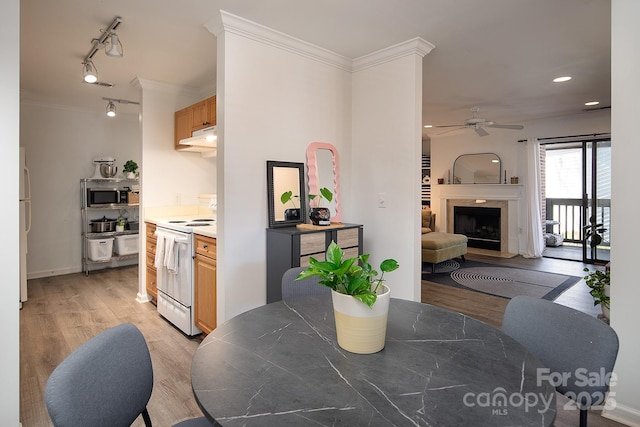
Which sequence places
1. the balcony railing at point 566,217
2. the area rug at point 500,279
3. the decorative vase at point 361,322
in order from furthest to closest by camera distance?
the balcony railing at point 566,217 < the area rug at point 500,279 < the decorative vase at point 361,322

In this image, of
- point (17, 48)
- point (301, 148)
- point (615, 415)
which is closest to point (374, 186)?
point (301, 148)

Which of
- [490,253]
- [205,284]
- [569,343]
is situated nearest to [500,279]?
[490,253]

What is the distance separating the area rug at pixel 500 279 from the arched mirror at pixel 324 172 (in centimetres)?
239

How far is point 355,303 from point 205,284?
218 centimetres

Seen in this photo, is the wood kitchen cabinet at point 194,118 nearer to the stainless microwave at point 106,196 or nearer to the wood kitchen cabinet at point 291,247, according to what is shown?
the wood kitchen cabinet at point 291,247

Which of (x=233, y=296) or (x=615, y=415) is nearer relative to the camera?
(x=615, y=415)

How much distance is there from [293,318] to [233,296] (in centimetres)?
140

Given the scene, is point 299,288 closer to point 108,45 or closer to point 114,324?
point 108,45

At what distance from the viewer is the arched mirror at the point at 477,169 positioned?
733 cm

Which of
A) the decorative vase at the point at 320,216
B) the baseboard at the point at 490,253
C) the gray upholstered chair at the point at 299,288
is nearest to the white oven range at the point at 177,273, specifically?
the decorative vase at the point at 320,216

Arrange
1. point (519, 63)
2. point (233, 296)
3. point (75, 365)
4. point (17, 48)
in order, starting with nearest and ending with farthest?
point (75, 365) → point (17, 48) → point (233, 296) → point (519, 63)

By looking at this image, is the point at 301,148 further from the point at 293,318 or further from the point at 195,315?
the point at 293,318

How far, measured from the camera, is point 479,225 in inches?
301

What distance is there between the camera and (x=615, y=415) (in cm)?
206
